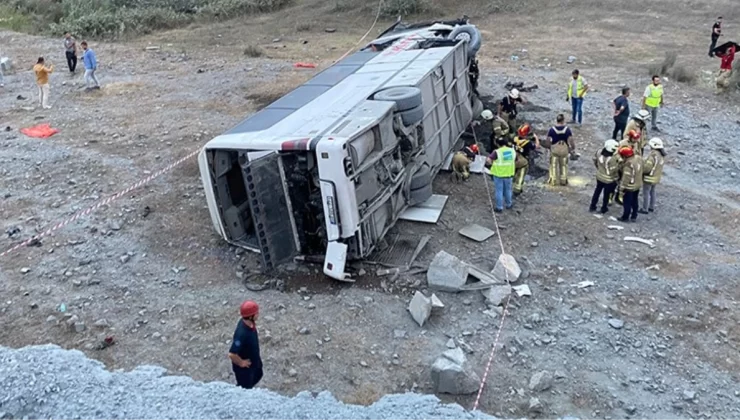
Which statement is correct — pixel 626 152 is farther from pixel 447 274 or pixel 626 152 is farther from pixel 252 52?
pixel 252 52

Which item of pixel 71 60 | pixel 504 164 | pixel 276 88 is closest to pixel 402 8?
pixel 276 88

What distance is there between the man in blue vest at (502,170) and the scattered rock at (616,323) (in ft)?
9.74

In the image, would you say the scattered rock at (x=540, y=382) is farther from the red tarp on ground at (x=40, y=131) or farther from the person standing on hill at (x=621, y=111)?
the red tarp on ground at (x=40, y=131)

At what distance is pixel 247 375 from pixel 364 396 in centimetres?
124

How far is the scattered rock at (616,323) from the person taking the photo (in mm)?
7246

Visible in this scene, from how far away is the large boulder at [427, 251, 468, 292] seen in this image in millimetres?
7887

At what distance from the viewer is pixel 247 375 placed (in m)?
5.76

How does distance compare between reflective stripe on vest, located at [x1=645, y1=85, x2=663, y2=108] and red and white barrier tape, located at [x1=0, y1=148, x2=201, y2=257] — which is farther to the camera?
reflective stripe on vest, located at [x1=645, y1=85, x2=663, y2=108]

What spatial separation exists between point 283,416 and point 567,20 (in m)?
21.4

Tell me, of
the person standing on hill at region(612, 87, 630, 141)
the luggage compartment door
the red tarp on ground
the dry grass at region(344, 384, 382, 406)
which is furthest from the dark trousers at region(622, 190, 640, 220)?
the red tarp on ground

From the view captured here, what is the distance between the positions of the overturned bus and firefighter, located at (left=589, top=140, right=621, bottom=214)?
2.44m

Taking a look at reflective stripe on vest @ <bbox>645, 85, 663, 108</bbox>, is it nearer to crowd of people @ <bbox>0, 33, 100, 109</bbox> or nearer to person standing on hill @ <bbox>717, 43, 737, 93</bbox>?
person standing on hill @ <bbox>717, 43, 737, 93</bbox>

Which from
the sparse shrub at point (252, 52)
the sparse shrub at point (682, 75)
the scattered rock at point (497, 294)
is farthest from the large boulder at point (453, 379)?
the sparse shrub at point (252, 52)

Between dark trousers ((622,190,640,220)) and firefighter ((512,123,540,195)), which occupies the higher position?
firefighter ((512,123,540,195))
